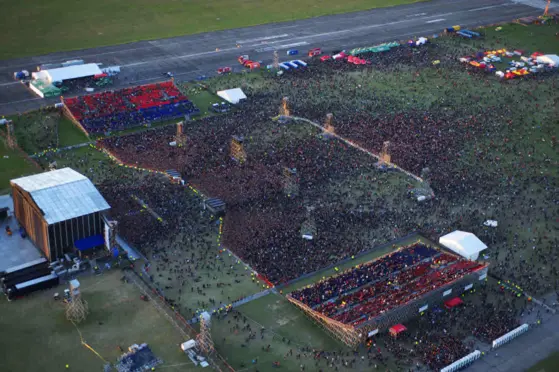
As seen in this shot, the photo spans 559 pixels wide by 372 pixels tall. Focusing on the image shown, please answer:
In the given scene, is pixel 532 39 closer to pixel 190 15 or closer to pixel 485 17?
pixel 485 17

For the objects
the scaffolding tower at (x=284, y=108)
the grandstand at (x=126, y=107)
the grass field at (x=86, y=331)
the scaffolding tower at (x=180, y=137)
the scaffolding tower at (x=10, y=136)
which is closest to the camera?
the grass field at (x=86, y=331)

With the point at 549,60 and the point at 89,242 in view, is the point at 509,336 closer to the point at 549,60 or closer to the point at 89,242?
the point at 89,242

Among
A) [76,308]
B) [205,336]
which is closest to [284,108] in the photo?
[76,308]

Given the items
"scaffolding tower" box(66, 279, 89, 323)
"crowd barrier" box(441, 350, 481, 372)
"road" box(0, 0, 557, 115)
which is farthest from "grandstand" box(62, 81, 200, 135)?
"crowd barrier" box(441, 350, 481, 372)

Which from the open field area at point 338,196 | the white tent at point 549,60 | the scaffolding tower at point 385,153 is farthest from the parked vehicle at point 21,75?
the white tent at point 549,60

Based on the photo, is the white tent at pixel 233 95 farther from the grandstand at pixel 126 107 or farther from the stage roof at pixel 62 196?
the stage roof at pixel 62 196

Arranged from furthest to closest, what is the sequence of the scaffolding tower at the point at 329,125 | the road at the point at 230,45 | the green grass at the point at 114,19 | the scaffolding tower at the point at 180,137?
the green grass at the point at 114,19
the road at the point at 230,45
the scaffolding tower at the point at 329,125
the scaffolding tower at the point at 180,137
